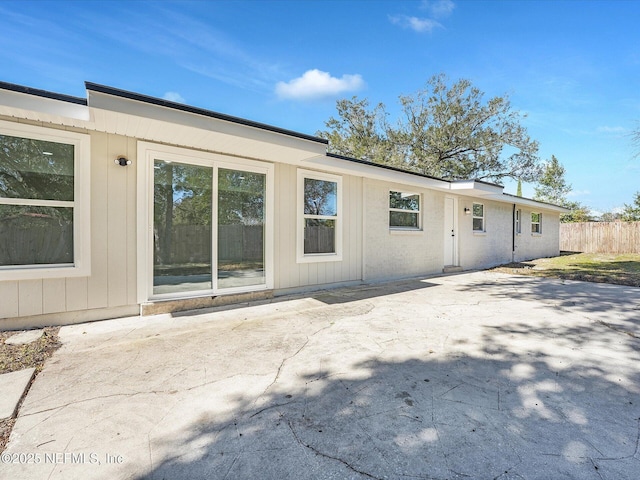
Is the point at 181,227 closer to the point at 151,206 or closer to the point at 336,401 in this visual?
the point at 151,206

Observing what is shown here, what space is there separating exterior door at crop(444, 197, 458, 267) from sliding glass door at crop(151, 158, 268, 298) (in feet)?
20.5

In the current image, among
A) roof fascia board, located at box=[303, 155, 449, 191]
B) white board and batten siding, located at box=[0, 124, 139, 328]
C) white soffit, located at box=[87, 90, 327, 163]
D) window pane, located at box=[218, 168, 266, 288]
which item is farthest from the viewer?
roof fascia board, located at box=[303, 155, 449, 191]

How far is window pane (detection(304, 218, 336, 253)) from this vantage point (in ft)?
20.5

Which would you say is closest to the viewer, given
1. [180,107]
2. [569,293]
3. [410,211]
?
[180,107]

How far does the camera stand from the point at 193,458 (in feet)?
5.35

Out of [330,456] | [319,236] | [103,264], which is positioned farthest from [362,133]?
[330,456]

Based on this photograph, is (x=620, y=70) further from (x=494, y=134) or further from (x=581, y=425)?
(x=581, y=425)

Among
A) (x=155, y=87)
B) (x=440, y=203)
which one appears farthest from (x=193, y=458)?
(x=155, y=87)

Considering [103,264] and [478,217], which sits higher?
[478,217]

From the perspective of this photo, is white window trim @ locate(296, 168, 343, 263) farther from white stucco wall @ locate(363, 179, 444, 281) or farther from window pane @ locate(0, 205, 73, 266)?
window pane @ locate(0, 205, 73, 266)

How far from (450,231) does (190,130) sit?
8173 millimetres

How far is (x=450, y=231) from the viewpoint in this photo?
31.4 ft

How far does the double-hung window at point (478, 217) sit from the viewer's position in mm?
10555

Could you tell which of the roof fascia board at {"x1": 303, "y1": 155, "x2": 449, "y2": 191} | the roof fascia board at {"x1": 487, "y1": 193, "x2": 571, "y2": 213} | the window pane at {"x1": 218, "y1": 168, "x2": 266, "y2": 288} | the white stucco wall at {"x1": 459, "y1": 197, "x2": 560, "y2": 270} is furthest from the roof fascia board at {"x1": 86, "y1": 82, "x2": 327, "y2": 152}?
the roof fascia board at {"x1": 487, "y1": 193, "x2": 571, "y2": 213}
